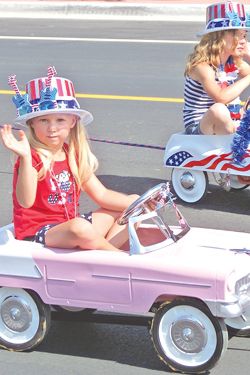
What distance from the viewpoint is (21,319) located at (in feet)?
16.1

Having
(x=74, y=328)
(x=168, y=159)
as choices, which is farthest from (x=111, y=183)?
Result: (x=74, y=328)

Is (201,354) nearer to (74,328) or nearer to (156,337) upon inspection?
(156,337)

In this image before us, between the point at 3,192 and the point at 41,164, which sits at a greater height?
the point at 41,164

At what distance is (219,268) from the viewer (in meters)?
4.52

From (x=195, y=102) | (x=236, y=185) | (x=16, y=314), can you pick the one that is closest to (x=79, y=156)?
(x=16, y=314)

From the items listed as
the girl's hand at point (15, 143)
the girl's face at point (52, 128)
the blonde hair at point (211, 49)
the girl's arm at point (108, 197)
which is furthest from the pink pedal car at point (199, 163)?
the girl's hand at point (15, 143)

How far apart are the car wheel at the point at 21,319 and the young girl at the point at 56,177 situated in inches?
11.4

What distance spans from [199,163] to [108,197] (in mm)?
2093

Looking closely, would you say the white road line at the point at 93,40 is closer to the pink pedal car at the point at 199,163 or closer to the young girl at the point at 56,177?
the pink pedal car at the point at 199,163

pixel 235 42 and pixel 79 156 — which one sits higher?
pixel 235 42

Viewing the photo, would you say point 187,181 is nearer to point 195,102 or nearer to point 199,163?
point 199,163

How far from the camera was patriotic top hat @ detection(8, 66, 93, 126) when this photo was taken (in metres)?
4.99

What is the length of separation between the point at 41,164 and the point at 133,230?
63cm

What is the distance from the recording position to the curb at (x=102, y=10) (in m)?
16.4
